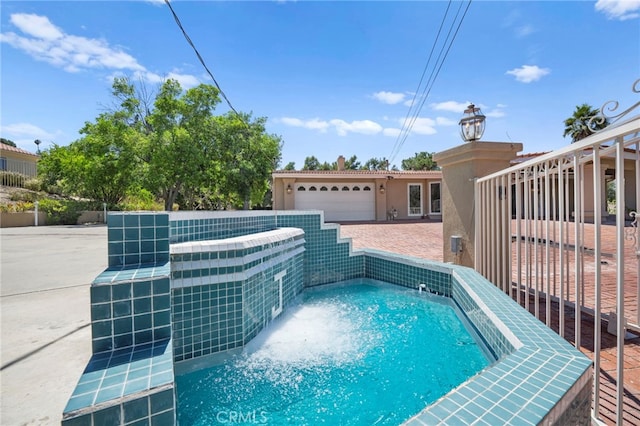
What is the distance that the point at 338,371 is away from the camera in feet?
9.07

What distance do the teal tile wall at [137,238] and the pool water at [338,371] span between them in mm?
1220

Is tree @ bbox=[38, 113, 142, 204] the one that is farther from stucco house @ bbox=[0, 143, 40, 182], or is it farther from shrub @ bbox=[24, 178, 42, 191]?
stucco house @ bbox=[0, 143, 40, 182]

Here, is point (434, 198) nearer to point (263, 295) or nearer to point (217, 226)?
point (217, 226)

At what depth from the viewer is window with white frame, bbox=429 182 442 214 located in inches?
730

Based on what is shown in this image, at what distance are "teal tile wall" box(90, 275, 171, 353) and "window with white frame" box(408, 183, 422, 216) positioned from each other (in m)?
17.9

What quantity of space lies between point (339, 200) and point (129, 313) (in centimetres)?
1613

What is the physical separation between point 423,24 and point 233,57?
637cm

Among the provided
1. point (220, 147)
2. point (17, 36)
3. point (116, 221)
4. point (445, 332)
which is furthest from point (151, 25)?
point (220, 147)

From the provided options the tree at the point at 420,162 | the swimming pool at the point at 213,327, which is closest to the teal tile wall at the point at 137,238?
the swimming pool at the point at 213,327

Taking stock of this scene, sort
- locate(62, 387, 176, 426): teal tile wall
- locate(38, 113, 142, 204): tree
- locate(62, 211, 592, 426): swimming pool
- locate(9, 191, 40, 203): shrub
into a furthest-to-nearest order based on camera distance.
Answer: locate(9, 191, 40, 203): shrub < locate(38, 113, 142, 204): tree < locate(62, 211, 592, 426): swimming pool < locate(62, 387, 176, 426): teal tile wall

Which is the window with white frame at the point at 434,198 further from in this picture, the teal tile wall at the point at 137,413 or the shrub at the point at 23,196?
the shrub at the point at 23,196

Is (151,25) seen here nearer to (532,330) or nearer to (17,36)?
(17,36)

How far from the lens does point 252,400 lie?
2.38 m

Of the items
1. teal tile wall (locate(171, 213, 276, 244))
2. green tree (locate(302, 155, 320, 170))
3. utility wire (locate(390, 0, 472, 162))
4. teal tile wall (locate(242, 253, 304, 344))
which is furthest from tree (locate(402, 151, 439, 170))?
teal tile wall (locate(242, 253, 304, 344))
